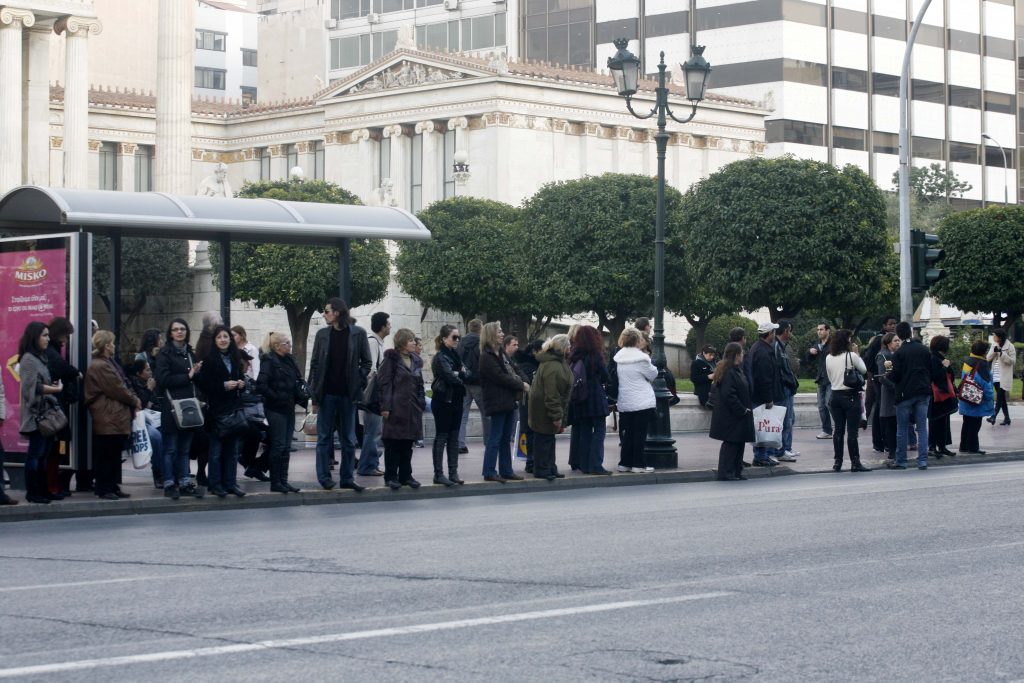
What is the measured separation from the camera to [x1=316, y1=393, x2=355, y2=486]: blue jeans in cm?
1650

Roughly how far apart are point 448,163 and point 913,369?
131 ft

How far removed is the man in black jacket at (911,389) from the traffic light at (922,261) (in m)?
2.82

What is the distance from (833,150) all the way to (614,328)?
30506 mm

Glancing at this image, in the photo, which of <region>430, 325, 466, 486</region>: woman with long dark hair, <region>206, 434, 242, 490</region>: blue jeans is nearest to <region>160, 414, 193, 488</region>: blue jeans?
<region>206, 434, 242, 490</region>: blue jeans

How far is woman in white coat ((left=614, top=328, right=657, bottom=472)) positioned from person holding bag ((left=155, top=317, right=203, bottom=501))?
571cm

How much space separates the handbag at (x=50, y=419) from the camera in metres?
14.8

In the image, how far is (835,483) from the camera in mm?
18406

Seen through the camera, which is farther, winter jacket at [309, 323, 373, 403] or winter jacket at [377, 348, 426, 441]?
winter jacket at [377, 348, 426, 441]

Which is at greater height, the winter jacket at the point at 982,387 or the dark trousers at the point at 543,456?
the winter jacket at the point at 982,387

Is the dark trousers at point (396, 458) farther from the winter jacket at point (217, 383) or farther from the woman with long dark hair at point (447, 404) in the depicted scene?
the winter jacket at point (217, 383)

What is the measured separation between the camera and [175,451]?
15852mm

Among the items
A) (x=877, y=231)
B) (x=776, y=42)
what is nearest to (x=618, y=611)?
(x=877, y=231)

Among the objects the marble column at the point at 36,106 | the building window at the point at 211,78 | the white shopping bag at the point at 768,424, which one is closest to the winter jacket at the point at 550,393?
the white shopping bag at the point at 768,424

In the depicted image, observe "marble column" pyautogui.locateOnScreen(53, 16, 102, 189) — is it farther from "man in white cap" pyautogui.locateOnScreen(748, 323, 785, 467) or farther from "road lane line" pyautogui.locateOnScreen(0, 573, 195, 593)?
"road lane line" pyautogui.locateOnScreen(0, 573, 195, 593)
